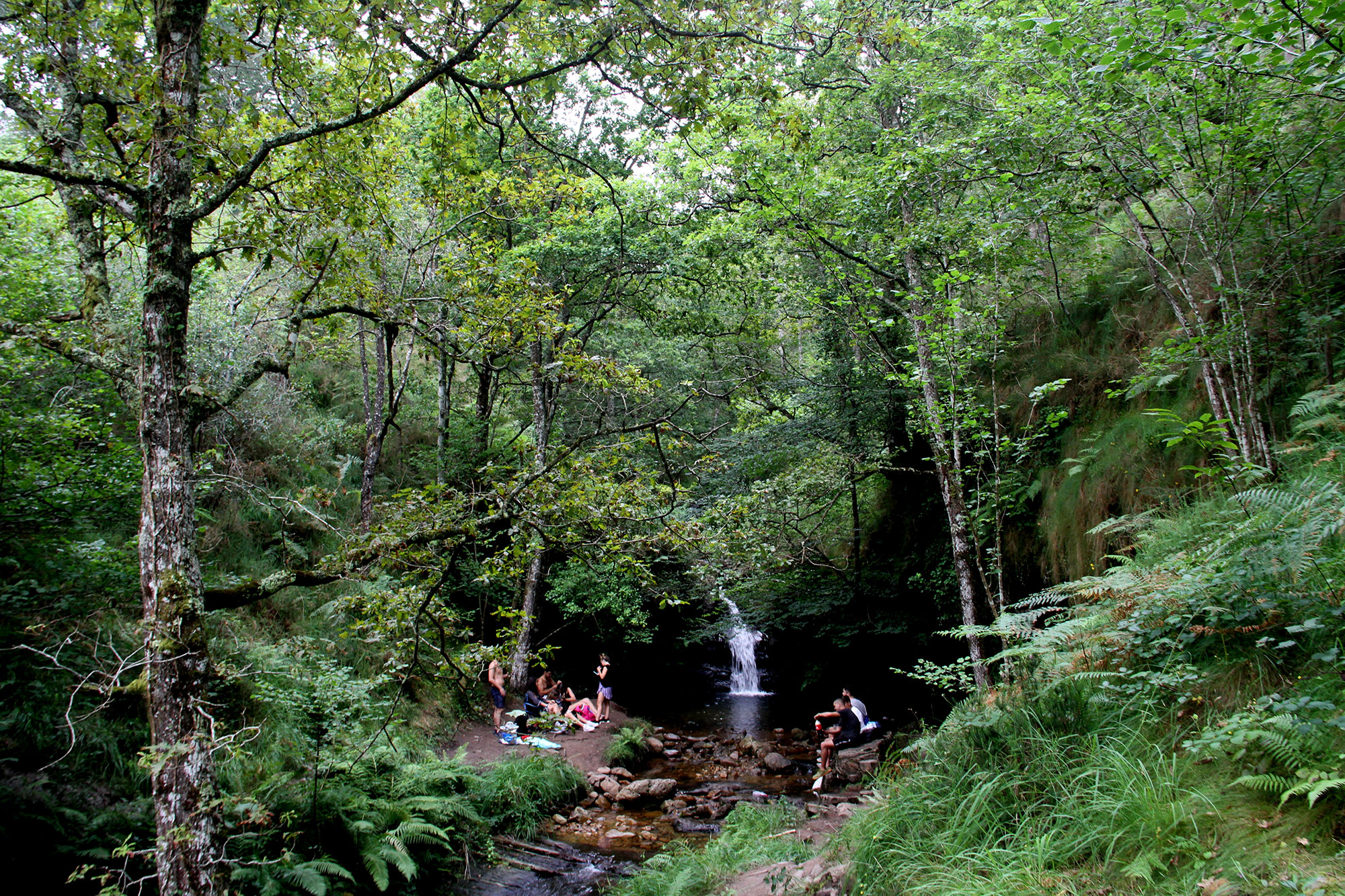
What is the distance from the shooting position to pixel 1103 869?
2.83 metres

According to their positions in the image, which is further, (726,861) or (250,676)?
(250,676)

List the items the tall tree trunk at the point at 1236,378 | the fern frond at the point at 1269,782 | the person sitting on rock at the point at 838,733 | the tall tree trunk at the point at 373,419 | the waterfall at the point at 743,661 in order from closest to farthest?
→ the fern frond at the point at 1269,782
the tall tree trunk at the point at 1236,378
the person sitting on rock at the point at 838,733
the tall tree trunk at the point at 373,419
the waterfall at the point at 743,661

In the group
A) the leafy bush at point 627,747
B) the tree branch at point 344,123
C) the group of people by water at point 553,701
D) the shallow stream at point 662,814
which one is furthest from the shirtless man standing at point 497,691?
the tree branch at point 344,123

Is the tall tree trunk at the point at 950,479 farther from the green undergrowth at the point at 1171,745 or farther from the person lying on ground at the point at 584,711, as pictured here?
the person lying on ground at the point at 584,711

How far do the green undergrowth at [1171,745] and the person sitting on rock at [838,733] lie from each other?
557 cm

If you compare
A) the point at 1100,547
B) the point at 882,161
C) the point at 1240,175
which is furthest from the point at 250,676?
the point at 1240,175

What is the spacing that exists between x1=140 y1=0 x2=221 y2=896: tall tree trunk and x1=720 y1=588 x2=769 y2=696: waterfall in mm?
13342

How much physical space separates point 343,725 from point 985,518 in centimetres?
717

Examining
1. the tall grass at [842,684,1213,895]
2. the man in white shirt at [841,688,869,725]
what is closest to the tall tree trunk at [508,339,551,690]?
the man in white shirt at [841,688,869,725]

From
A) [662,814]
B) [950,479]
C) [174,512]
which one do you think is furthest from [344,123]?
[662,814]

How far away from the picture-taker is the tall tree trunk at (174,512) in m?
3.71

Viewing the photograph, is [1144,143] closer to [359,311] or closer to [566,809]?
[359,311]

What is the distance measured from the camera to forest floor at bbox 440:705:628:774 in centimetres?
1002

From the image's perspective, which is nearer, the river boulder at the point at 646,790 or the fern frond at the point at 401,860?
the fern frond at the point at 401,860
